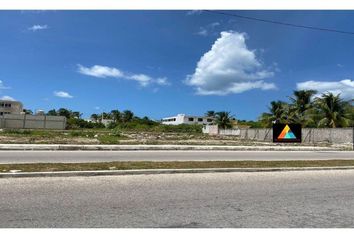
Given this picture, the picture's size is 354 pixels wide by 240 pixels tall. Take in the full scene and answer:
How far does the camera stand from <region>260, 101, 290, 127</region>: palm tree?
55.2m

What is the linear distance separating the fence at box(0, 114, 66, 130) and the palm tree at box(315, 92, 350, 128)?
44.2 m

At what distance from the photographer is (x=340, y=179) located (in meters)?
10.8

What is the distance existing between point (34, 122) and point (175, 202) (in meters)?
63.5

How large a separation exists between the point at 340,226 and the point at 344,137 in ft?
110

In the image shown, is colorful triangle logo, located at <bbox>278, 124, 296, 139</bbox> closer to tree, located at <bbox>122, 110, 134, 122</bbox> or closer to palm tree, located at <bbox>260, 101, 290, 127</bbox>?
palm tree, located at <bbox>260, 101, 290, 127</bbox>

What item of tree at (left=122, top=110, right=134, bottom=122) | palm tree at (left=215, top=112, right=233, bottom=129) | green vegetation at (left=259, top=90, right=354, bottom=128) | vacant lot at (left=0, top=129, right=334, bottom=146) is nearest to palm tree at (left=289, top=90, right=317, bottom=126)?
green vegetation at (left=259, top=90, right=354, bottom=128)

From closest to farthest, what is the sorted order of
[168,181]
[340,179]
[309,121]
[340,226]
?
[340,226] < [168,181] < [340,179] < [309,121]

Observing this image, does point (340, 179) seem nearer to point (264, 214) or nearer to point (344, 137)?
point (264, 214)

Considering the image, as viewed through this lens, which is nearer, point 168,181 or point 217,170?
point 168,181

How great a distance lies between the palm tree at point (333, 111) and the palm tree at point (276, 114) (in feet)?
29.1

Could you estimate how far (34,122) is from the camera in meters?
64.9

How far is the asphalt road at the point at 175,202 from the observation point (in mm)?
5656
